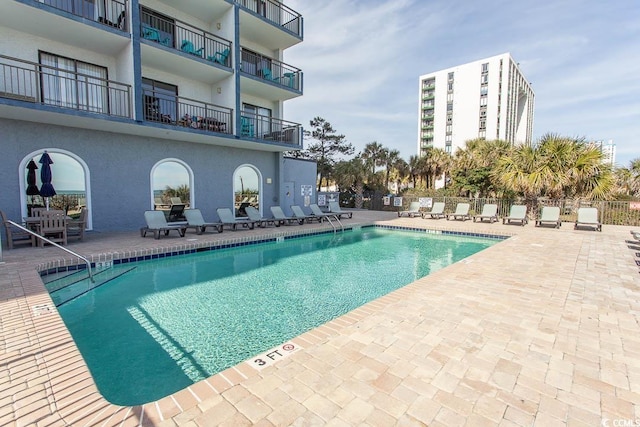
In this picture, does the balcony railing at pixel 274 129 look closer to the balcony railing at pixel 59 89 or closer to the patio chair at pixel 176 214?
the patio chair at pixel 176 214

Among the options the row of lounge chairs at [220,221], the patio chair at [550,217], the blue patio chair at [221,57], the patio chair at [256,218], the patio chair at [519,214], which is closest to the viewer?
the row of lounge chairs at [220,221]

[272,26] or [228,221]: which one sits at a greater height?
[272,26]

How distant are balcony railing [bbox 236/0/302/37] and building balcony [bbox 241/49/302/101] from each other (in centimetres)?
172

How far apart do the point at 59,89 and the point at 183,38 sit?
507 centimetres

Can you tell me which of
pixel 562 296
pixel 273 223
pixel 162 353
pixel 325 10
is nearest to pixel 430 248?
pixel 562 296

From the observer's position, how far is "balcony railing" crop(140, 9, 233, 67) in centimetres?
1123

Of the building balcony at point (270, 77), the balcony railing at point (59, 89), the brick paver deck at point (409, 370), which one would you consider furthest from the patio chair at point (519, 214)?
the balcony railing at point (59, 89)

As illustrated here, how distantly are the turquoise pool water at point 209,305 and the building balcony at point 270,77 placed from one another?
27.1 feet

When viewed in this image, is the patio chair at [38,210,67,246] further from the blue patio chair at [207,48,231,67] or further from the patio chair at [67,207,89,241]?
the blue patio chair at [207,48,231,67]

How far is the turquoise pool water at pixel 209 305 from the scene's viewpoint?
136 inches

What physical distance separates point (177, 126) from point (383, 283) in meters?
8.91

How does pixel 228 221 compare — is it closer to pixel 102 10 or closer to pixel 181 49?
pixel 181 49

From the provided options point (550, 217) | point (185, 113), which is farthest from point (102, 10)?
point (550, 217)

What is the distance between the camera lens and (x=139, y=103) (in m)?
9.98
